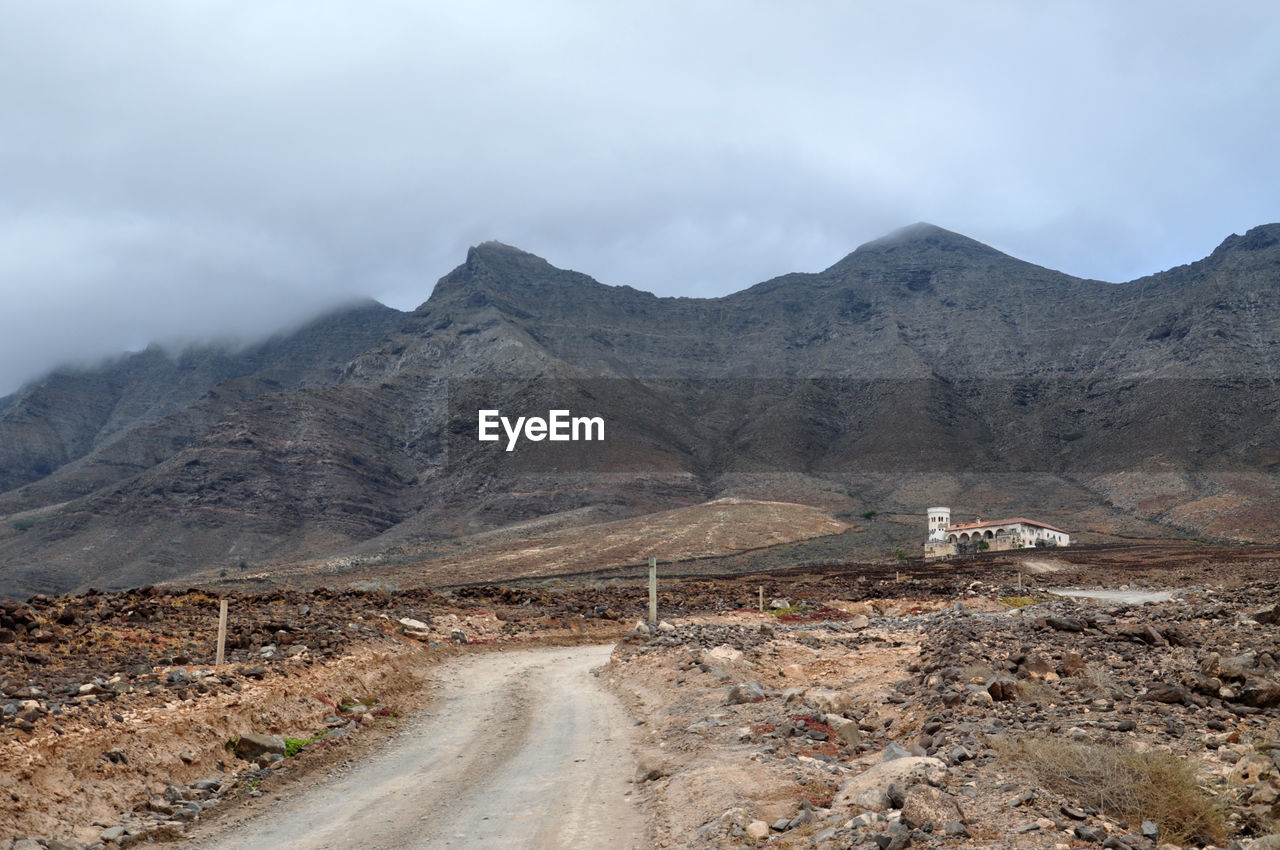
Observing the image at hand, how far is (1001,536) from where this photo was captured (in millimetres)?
84750

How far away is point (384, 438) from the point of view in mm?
165875

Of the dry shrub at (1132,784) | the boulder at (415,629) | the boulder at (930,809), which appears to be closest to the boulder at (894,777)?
the boulder at (930,809)

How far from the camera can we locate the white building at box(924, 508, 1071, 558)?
267 feet

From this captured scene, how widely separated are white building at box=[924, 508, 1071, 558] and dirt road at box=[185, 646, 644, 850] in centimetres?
7134

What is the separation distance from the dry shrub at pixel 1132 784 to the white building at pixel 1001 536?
76660mm

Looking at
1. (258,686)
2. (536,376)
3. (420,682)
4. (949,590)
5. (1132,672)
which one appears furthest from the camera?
(536,376)

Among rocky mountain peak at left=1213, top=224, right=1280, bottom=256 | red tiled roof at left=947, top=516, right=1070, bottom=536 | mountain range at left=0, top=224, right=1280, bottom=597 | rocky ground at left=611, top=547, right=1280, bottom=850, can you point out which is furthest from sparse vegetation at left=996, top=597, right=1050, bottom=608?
rocky mountain peak at left=1213, top=224, right=1280, bottom=256

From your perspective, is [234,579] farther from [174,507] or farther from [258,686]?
[258,686]

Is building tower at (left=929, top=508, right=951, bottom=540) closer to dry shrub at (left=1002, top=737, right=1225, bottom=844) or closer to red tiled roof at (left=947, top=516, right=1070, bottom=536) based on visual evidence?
red tiled roof at (left=947, top=516, right=1070, bottom=536)

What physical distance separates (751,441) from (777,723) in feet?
494

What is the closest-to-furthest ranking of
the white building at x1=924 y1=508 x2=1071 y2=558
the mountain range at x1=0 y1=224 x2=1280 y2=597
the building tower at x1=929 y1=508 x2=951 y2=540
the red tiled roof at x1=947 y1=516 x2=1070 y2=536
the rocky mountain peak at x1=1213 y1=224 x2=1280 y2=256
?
1. the white building at x1=924 y1=508 x2=1071 y2=558
2. the red tiled roof at x1=947 y1=516 x2=1070 y2=536
3. the building tower at x1=929 y1=508 x2=951 y2=540
4. the mountain range at x1=0 y1=224 x2=1280 y2=597
5. the rocky mountain peak at x1=1213 y1=224 x2=1280 y2=256

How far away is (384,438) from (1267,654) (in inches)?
6503

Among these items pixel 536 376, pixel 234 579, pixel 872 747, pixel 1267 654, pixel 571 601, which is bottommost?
pixel 234 579

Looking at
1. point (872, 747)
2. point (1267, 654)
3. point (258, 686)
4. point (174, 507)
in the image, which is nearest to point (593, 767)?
point (872, 747)
